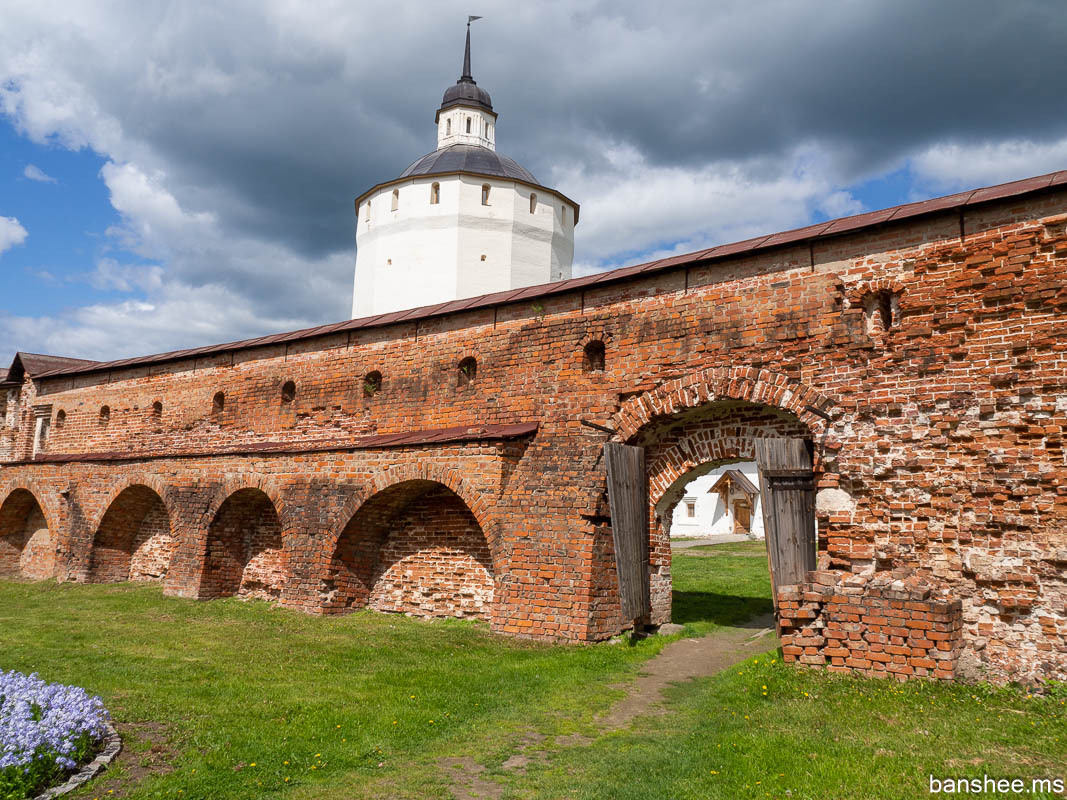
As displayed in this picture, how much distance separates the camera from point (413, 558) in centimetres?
1130

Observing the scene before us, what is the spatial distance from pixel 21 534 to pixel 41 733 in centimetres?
1677

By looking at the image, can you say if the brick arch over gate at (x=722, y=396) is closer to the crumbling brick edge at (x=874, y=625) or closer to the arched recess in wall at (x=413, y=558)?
the crumbling brick edge at (x=874, y=625)

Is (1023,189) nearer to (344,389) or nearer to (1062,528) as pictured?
(1062,528)

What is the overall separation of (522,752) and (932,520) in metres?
4.30

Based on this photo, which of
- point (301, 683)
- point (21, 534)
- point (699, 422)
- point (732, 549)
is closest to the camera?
point (301, 683)

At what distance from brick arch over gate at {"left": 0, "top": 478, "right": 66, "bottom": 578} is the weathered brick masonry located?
1487mm

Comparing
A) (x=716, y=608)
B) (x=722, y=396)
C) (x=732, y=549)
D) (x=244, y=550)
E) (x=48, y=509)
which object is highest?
(x=722, y=396)

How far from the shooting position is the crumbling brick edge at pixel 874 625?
20.6 feet

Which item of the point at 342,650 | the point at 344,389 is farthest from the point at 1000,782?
the point at 344,389

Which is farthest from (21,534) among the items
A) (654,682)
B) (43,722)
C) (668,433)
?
(654,682)

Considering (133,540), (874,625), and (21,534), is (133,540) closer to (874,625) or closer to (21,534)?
(21,534)

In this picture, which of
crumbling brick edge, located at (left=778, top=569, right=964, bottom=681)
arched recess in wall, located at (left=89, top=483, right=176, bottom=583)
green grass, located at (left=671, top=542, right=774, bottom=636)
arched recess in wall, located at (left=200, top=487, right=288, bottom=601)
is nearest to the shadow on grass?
green grass, located at (left=671, top=542, right=774, bottom=636)

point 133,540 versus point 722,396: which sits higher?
point 722,396

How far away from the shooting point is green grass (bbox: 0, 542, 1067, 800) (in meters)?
4.60
